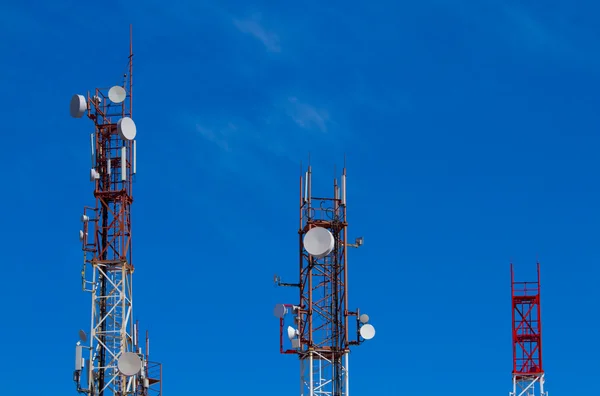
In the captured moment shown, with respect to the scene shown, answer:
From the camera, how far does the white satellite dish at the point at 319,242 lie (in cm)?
7900

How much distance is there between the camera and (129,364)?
7819cm

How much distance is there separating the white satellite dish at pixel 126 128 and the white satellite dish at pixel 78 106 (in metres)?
2.17

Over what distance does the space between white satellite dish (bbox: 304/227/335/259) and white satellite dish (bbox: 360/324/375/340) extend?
462 cm

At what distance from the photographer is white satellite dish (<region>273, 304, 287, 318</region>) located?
264 ft

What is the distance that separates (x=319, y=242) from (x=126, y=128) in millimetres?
13252

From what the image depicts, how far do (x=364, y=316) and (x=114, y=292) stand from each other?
14228 mm

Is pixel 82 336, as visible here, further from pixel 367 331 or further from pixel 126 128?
pixel 367 331

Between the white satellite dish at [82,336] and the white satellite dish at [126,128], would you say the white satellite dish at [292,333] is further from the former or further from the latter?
the white satellite dish at [126,128]

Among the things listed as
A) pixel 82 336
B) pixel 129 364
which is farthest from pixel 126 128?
pixel 129 364

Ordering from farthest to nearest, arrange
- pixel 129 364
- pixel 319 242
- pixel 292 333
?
pixel 292 333 → pixel 319 242 → pixel 129 364

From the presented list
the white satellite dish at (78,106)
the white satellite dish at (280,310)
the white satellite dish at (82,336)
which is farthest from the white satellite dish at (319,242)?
the white satellite dish at (78,106)

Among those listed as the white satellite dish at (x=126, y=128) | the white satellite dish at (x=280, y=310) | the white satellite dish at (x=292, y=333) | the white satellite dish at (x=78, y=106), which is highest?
the white satellite dish at (x=78, y=106)

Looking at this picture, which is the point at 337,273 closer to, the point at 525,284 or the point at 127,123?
the point at 127,123

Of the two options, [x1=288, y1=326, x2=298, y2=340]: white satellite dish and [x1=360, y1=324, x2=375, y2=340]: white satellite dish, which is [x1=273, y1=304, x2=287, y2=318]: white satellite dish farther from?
[x1=360, y1=324, x2=375, y2=340]: white satellite dish
